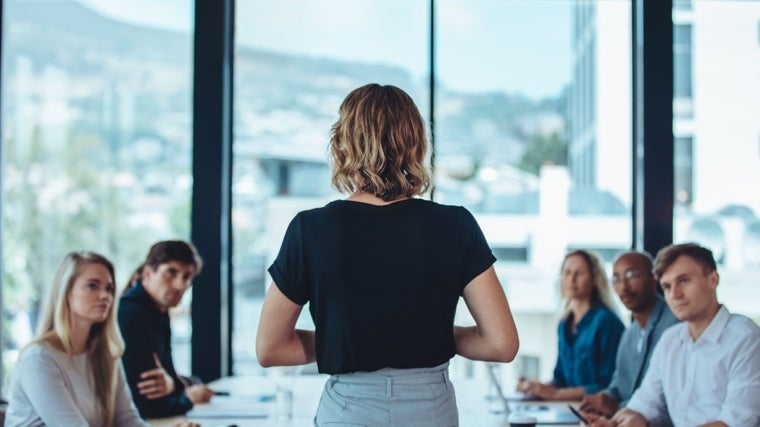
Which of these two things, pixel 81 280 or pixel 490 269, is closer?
pixel 490 269

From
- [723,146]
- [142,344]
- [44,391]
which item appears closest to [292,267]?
[44,391]

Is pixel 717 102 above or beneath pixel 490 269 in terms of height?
above

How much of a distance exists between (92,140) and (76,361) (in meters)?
2.59

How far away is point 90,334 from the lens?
10.0 feet

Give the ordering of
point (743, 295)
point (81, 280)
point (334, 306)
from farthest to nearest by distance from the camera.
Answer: point (743, 295) < point (81, 280) < point (334, 306)

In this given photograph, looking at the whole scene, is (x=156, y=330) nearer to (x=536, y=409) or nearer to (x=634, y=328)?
(x=536, y=409)

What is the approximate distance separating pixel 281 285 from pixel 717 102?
3840 millimetres

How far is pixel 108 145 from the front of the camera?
5.33 m

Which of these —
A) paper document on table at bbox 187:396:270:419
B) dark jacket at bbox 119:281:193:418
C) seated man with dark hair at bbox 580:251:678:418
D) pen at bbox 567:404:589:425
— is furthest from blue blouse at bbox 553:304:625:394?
dark jacket at bbox 119:281:193:418

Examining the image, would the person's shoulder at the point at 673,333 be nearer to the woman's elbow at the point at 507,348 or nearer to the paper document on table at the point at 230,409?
the paper document on table at the point at 230,409

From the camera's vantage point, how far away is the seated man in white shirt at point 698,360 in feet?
9.94

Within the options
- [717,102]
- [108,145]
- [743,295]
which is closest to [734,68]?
[717,102]

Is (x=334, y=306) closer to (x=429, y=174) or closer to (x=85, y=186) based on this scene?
(x=429, y=174)

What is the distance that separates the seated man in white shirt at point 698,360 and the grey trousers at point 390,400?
1.46 metres
